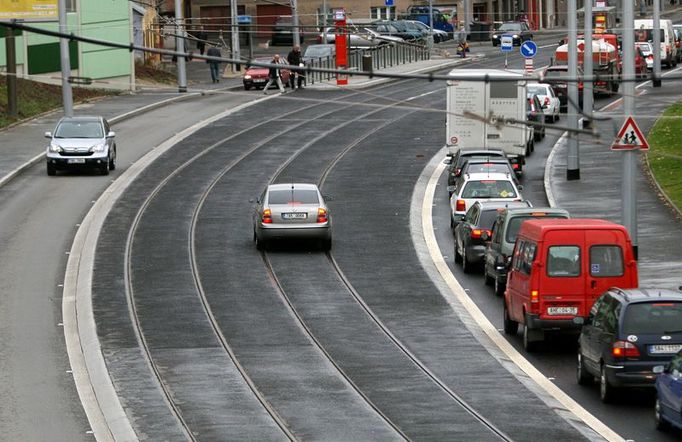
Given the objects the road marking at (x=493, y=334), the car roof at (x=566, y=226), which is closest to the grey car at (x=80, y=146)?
the road marking at (x=493, y=334)

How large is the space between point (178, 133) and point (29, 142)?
565 centimetres

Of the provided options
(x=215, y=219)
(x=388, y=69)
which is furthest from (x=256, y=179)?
(x=388, y=69)

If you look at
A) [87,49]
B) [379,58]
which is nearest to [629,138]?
[87,49]

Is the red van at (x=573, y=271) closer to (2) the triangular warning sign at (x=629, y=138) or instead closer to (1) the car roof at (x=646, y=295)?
(1) the car roof at (x=646, y=295)

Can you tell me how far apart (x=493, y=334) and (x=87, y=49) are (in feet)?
141

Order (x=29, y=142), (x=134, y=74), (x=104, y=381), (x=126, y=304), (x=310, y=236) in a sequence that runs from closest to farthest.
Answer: (x=104, y=381) → (x=126, y=304) → (x=310, y=236) → (x=29, y=142) → (x=134, y=74)

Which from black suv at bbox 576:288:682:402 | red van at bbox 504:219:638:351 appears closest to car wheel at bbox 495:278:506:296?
red van at bbox 504:219:638:351

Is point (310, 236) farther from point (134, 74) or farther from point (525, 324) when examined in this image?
point (134, 74)

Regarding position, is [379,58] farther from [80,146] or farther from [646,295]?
[646,295]

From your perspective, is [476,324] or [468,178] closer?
[476,324]

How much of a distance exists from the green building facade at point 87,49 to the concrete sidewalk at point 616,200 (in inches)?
806

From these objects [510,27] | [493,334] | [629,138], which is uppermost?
[510,27]

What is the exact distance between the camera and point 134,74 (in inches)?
2835

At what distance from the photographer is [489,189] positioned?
124 feet
